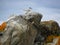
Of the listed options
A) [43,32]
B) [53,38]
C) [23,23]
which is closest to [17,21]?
[23,23]

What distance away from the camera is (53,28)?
31.8 m

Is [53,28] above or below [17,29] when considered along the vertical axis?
below

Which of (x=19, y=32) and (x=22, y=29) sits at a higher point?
(x=22, y=29)

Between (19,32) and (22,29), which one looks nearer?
(19,32)

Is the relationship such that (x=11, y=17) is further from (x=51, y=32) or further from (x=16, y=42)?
(x=51, y=32)

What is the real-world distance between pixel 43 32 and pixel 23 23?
5882mm

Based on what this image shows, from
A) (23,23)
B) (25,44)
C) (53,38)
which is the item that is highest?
(23,23)

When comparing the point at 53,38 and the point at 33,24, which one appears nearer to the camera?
the point at 33,24

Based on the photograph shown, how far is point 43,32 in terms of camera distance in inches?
1141

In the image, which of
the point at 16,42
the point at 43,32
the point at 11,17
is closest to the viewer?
the point at 16,42

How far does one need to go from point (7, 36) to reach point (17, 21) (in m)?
1.41

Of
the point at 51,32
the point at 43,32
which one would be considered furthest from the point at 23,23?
the point at 51,32

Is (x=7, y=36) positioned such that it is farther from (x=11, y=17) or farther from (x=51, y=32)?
(x=51, y=32)

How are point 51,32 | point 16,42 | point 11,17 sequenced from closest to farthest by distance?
point 16,42 → point 11,17 → point 51,32
